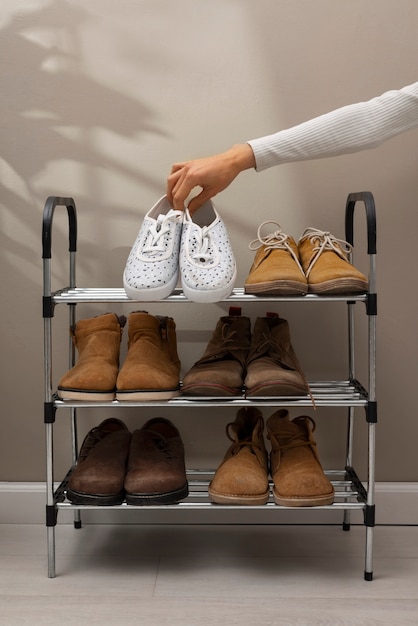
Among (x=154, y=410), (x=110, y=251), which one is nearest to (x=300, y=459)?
(x=154, y=410)

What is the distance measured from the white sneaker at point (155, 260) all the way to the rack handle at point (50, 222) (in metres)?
0.19

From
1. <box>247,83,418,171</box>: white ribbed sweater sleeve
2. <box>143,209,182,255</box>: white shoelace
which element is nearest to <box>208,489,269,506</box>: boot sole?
<box>143,209,182,255</box>: white shoelace

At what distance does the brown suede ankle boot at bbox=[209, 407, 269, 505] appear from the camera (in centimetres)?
168

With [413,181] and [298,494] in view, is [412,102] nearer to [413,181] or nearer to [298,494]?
[413,181]

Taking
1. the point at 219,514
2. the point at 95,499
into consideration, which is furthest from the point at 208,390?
the point at 219,514

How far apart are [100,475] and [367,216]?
0.84 metres

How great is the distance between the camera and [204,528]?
6.82 feet

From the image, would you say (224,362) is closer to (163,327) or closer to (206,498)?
(163,327)

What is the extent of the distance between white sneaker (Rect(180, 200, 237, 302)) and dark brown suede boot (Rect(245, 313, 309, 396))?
213 mm

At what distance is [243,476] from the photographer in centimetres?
169

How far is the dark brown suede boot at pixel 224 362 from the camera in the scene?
→ 5.55 ft

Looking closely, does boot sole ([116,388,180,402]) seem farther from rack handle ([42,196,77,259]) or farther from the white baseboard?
the white baseboard

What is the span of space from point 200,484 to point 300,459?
1.14 ft

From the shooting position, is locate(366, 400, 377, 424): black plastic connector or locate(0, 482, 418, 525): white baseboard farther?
locate(0, 482, 418, 525): white baseboard
